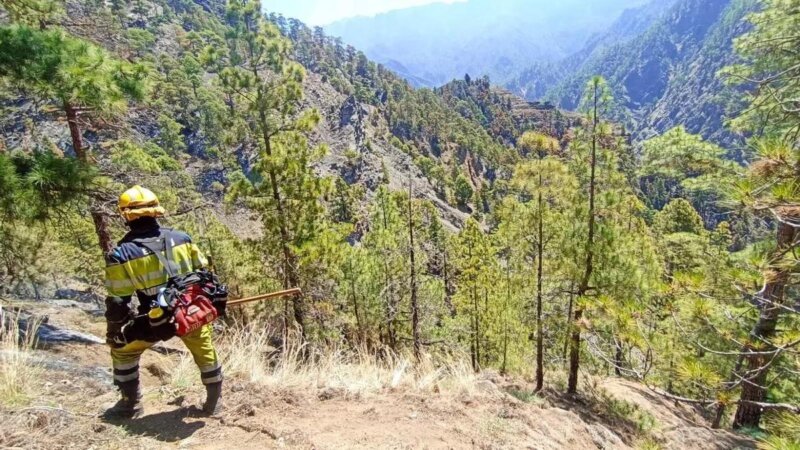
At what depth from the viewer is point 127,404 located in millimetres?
3607

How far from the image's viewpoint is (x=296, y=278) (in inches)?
474

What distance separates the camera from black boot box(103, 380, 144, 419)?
3.57m

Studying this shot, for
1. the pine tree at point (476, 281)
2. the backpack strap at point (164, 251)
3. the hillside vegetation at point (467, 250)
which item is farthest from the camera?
the pine tree at point (476, 281)

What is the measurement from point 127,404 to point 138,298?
2.87 ft

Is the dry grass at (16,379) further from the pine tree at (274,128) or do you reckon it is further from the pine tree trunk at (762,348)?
the pine tree at (274,128)

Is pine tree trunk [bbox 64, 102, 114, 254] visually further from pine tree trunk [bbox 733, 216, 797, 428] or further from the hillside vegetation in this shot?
pine tree trunk [bbox 733, 216, 797, 428]

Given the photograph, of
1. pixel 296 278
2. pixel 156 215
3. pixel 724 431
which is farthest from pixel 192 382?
pixel 724 431

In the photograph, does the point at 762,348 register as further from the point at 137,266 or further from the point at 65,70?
the point at 65,70

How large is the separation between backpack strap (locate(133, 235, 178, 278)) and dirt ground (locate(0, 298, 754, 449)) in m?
1.19

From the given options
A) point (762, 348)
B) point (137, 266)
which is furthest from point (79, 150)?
point (762, 348)

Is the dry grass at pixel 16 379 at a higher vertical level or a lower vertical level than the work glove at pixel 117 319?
lower

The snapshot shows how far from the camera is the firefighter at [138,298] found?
11.2 feet

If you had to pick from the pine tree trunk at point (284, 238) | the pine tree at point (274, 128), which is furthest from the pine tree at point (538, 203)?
the pine tree trunk at point (284, 238)

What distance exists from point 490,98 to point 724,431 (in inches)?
7053
